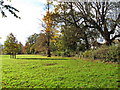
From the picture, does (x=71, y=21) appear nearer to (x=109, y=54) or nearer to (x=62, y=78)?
(x=109, y=54)

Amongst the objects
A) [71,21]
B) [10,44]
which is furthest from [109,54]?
[10,44]

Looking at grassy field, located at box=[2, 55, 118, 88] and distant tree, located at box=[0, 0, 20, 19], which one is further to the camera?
distant tree, located at box=[0, 0, 20, 19]

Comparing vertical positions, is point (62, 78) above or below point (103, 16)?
below

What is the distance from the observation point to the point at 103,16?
1744cm

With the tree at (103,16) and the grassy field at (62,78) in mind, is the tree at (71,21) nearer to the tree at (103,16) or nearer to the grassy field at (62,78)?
the tree at (103,16)

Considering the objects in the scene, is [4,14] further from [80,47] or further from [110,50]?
[80,47]

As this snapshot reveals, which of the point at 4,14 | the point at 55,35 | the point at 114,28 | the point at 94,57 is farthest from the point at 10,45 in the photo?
the point at 4,14

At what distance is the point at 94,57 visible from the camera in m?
14.7

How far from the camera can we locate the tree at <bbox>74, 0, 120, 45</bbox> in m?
17.3

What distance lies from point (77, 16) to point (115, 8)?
5.53 m

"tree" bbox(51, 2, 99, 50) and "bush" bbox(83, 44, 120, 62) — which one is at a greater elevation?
"tree" bbox(51, 2, 99, 50)

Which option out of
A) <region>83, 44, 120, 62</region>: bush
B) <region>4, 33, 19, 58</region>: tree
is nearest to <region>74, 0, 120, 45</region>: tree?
<region>83, 44, 120, 62</region>: bush

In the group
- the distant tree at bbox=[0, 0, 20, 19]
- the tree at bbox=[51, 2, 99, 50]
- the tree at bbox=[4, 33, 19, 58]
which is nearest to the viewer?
the distant tree at bbox=[0, 0, 20, 19]

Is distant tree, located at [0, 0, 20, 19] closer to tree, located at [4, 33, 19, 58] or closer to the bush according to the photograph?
the bush
